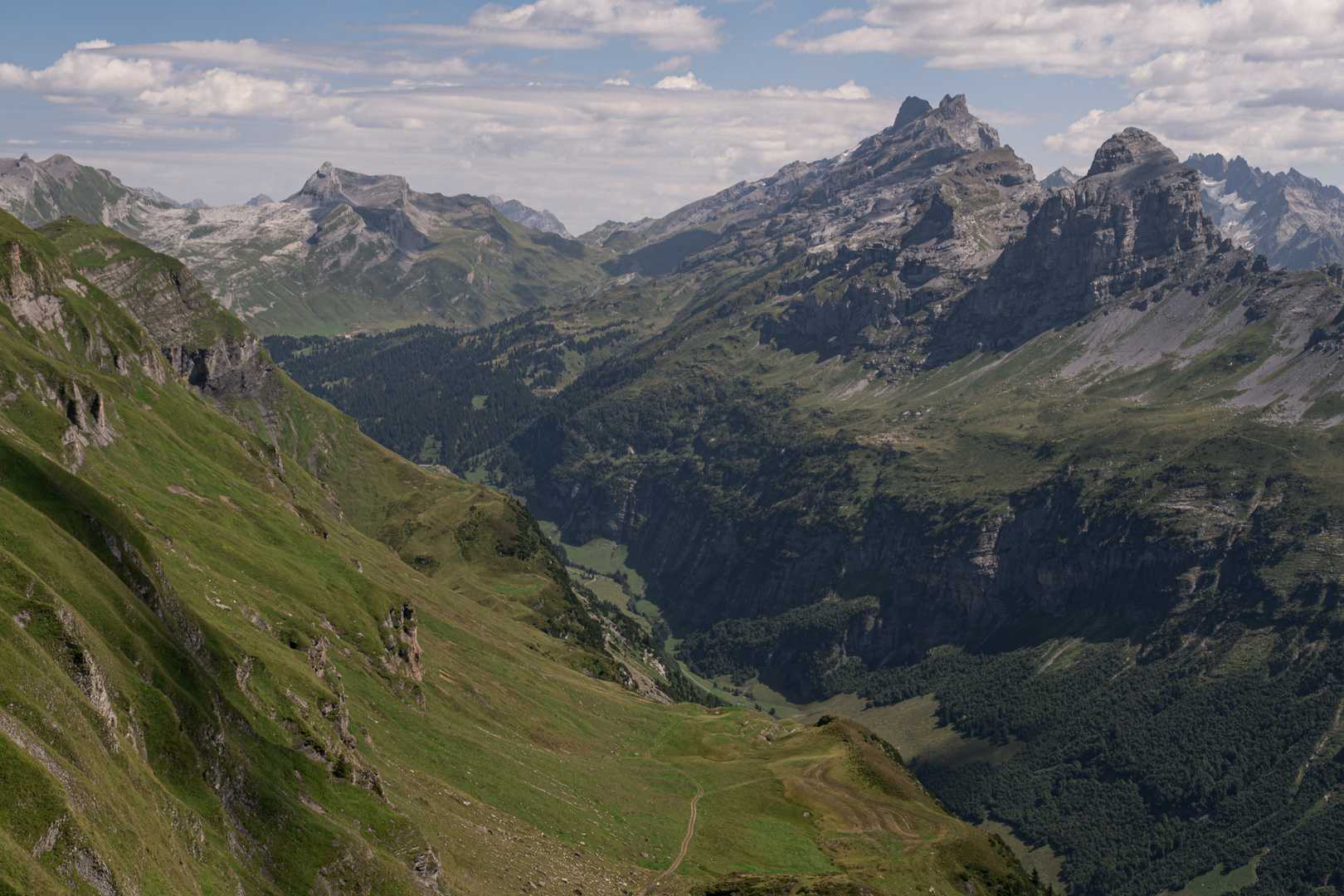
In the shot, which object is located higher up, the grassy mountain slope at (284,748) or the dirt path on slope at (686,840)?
the grassy mountain slope at (284,748)

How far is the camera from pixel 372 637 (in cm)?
14712

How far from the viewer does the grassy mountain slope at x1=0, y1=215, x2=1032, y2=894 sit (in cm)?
5997

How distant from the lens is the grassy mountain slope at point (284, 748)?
5997 cm

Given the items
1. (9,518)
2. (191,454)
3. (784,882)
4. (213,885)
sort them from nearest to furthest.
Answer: (213,885) → (9,518) → (784,882) → (191,454)

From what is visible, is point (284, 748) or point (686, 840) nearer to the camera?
point (284, 748)

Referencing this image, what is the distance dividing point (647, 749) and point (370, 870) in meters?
120

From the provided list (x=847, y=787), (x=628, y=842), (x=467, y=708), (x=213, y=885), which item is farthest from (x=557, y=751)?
(x=213, y=885)

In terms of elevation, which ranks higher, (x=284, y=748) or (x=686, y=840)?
(x=284, y=748)

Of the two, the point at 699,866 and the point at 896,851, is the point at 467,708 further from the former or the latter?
the point at 896,851

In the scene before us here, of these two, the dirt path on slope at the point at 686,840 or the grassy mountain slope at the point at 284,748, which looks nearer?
the grassy mountain slope at the point at 284,748

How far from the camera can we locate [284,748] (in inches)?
3479

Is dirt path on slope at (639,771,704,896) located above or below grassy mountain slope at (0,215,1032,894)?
below

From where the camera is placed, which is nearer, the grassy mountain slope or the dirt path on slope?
the grassy mountain slope

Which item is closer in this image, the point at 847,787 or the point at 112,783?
the point at 112,783
